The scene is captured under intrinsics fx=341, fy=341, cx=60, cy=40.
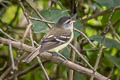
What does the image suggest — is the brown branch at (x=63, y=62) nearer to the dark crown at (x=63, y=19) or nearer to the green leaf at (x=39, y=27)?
Answer: the green leaf at (x=39, y=27)

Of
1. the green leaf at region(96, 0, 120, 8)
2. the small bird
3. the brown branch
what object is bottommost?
the small bird

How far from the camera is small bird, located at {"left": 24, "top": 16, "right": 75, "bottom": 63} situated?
377 centimetres

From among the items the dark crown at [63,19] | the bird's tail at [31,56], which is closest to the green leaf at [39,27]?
the dark crown at [63,19]

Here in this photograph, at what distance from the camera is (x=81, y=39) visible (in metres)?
4.23

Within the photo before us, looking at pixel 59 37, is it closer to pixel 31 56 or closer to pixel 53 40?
pixel 53 40

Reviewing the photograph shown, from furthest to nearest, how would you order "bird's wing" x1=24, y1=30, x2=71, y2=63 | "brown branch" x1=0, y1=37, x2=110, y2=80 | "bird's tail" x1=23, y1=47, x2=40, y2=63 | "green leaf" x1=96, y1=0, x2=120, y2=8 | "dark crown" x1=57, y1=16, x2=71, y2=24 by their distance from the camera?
"dark crown" x1=57, y1=16, x2=71, y2=24
"green leaf" x1=96, y1=0, x2=120, y2=8
"bird's wing" x1=24, y1=30, x2=71, y2=63
"bird's tail" x1=23, y1=47, x2=40, y2=63
"brown branch" x1=0, y1=37, x2=110, y2=80

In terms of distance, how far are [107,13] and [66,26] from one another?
24.2 inches

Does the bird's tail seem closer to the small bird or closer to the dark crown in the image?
the small bird

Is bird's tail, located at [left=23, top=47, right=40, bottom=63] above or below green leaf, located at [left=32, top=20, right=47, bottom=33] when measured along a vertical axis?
below

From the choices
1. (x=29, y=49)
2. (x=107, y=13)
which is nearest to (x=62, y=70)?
(x=107, y=13)

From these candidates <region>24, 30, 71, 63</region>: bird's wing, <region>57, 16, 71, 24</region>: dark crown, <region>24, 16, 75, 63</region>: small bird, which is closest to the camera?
<region>24, 30, 71, 63</region>: bird's wing

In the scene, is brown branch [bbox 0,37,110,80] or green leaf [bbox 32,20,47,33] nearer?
brown branch [bbox 0,37,110,80]

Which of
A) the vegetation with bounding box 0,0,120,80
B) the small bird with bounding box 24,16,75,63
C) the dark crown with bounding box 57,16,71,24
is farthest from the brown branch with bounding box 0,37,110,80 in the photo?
the dark crown with bounding box 57,16,71,24

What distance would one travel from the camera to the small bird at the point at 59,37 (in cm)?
377
